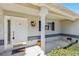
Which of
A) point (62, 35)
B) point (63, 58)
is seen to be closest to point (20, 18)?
point (63, 58)

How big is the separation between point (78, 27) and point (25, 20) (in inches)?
364

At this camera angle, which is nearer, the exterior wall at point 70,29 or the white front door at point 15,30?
the white front door at point 15,30

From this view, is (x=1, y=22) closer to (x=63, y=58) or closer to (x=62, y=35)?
(x=63, y=58)

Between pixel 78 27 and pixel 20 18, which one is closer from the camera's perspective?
pixel 20 18

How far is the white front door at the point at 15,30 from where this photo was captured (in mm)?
9375

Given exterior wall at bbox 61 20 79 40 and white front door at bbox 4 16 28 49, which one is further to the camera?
exterior wall at bbox 61 20 79 40

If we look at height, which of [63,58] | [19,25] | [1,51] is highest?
[19,25]

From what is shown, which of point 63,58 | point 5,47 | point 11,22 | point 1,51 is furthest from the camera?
point 11,22

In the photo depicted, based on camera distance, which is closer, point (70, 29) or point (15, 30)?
point (15, 30)

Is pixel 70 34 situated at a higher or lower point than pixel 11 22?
lower

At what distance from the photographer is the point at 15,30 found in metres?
9.97

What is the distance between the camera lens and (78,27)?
1825 centimetres

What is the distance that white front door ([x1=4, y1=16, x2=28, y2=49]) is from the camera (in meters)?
9.38

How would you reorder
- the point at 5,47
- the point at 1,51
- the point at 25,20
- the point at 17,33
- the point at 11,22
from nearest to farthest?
1. the point at 1,51
2. the point at 5,47
3. the point at 11,22
4. the point at 17,33
5. the point at 25,20
